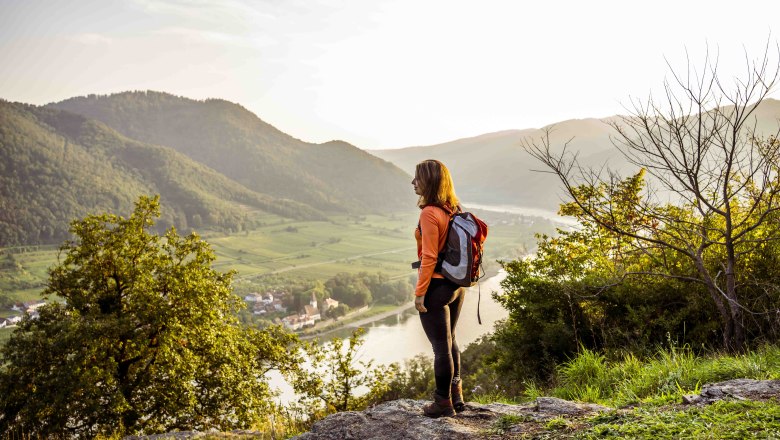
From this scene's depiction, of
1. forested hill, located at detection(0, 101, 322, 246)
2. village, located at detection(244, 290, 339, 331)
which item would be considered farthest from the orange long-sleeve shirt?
forested hill, located at detection(0, 101, 322, 246)

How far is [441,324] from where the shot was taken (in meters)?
3.91

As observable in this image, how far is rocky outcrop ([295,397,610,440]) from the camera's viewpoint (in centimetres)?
366

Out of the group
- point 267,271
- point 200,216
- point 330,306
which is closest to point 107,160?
point 200,216

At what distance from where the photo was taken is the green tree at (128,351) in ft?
34.9

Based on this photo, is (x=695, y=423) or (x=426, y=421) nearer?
(x=695, y=423)

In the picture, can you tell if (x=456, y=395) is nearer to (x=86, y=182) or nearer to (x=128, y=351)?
(x=128, y=351)

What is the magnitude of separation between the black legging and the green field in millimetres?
58685

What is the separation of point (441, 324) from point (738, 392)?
6.95 feet

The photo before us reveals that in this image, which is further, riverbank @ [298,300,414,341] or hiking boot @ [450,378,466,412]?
riverbank @ [298,300,414,341]

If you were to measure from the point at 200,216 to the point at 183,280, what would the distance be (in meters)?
122

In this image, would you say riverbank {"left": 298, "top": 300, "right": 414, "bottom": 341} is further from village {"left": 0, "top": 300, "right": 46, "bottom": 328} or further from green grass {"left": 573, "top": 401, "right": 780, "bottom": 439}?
green grass {"left": 573, "top": 401, "right": 780, "bottom": 439}

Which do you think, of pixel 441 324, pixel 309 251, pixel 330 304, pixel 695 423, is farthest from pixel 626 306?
pixel 309 251

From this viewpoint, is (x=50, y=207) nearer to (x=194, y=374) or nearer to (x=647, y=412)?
(x=194, y=374)

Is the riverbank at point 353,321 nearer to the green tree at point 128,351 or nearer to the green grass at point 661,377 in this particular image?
the green tree at point 128,351
